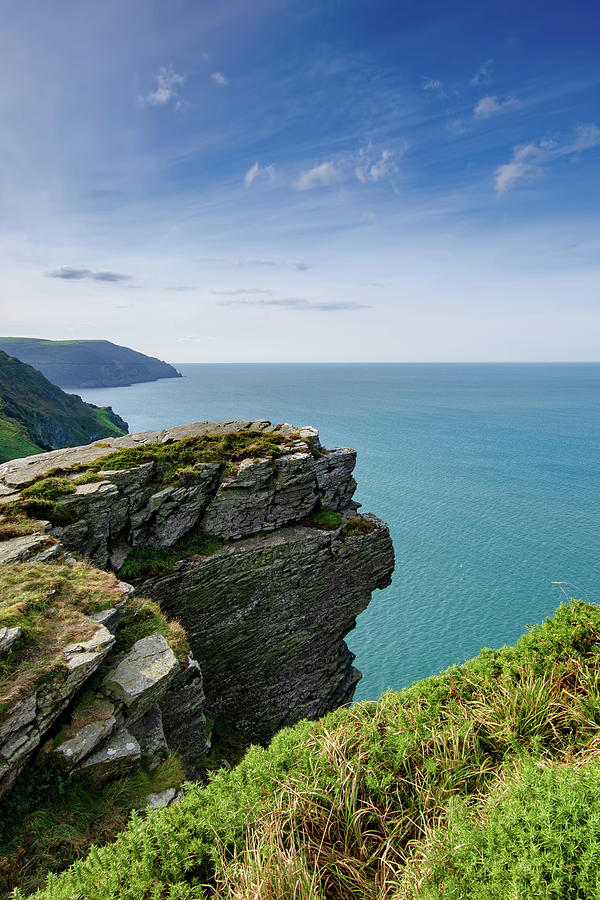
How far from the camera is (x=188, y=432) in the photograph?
91.9ft

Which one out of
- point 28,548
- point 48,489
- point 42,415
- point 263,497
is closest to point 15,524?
Answer: point 28,548

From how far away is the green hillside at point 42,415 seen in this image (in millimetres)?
70562

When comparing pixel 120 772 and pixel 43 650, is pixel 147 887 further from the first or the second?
pixel 43 650

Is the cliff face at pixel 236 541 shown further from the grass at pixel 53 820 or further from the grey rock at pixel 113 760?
the grass at pixel 53 820

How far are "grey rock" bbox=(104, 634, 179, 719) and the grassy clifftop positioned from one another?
6.19 m

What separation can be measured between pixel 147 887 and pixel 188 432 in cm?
2434

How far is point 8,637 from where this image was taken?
10766 mm

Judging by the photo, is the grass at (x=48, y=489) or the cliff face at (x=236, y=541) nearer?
the grass at (x=48, y=489)

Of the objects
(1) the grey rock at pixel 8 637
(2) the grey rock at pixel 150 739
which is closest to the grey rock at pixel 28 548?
(1) the grey rock at pixel 8 637

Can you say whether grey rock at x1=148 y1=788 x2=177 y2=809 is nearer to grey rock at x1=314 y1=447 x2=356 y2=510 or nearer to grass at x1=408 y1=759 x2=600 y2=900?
grass at x1=408 y1=759 x2=600 y2=900

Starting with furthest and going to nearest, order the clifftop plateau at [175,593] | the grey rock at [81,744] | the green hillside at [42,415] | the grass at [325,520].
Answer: the green hillside at [42,415] → the grass at [325,520] → the clifftop plateau at [175,593] → the grey rock at [81,744]

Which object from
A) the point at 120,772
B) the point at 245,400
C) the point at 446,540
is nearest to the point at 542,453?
the point at 446,540

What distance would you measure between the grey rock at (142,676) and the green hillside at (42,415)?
5690 centimetres

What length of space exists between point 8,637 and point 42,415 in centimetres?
9297
